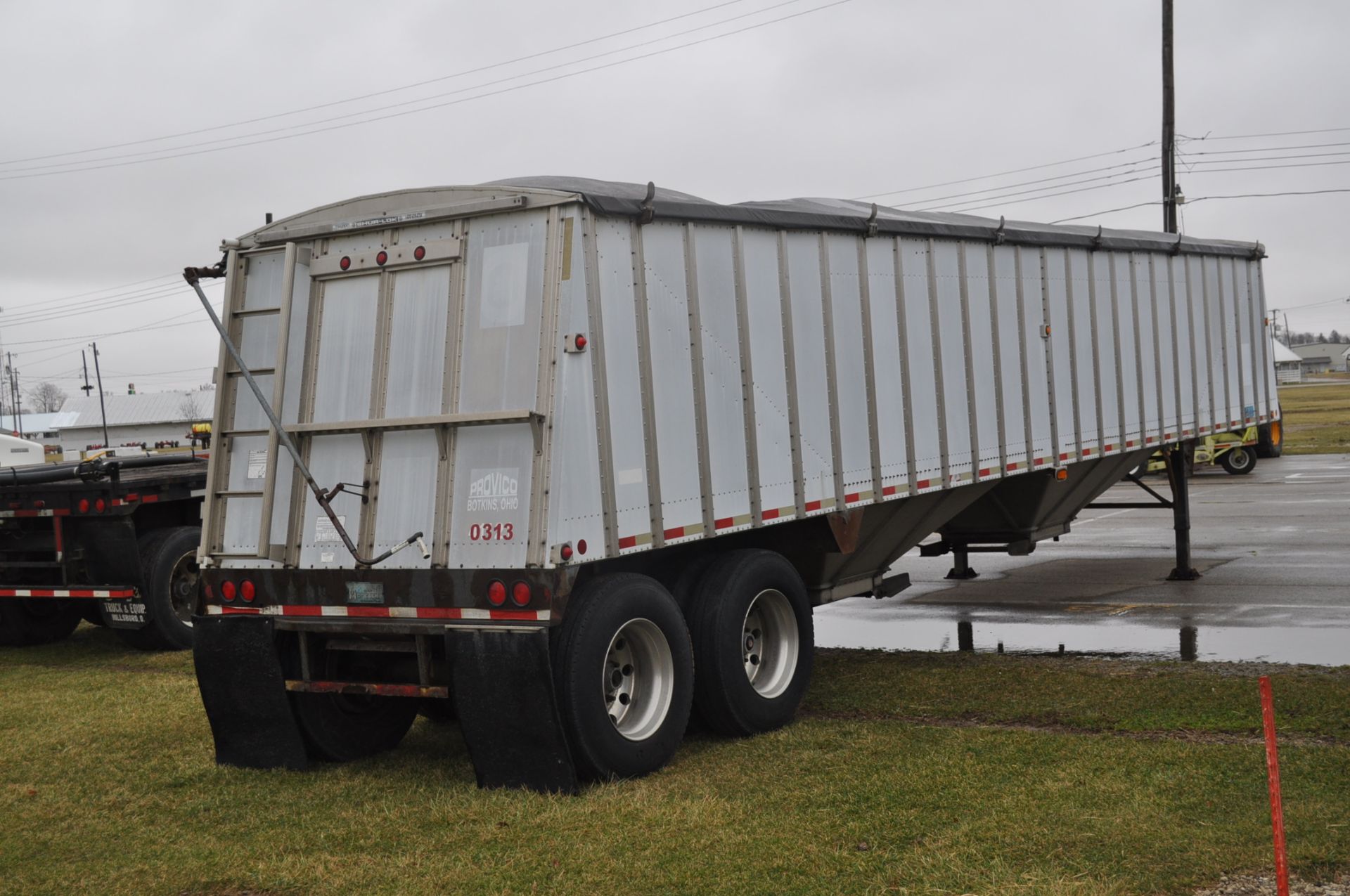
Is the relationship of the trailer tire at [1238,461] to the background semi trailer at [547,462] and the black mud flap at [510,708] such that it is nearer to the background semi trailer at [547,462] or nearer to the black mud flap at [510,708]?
the background semi trailer at [547,462]

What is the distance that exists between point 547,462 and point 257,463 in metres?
2.20

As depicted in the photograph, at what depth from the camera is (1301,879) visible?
540 centimetres

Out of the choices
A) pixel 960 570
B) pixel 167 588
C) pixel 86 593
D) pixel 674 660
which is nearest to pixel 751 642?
pixel 674 660

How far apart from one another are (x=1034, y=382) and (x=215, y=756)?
699 cm

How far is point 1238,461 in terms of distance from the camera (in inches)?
1155

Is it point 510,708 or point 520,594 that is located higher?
point 520,594

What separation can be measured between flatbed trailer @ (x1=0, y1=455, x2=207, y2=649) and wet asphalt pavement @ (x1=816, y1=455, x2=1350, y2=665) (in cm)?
609

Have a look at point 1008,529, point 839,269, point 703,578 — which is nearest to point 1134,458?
point 1008,529

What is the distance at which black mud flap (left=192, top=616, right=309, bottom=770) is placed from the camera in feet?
25.9

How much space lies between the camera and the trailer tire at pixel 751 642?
8125 millimetres

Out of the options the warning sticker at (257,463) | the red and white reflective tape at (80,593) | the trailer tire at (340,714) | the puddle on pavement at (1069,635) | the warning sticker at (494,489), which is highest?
the warning sticker at (257,463)

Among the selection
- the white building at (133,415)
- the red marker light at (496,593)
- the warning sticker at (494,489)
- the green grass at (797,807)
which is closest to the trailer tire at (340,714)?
the green grass at (797,807)

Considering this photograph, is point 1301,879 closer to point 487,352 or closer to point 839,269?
point 487,352

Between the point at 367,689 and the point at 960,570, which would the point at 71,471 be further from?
the point at 960,570
